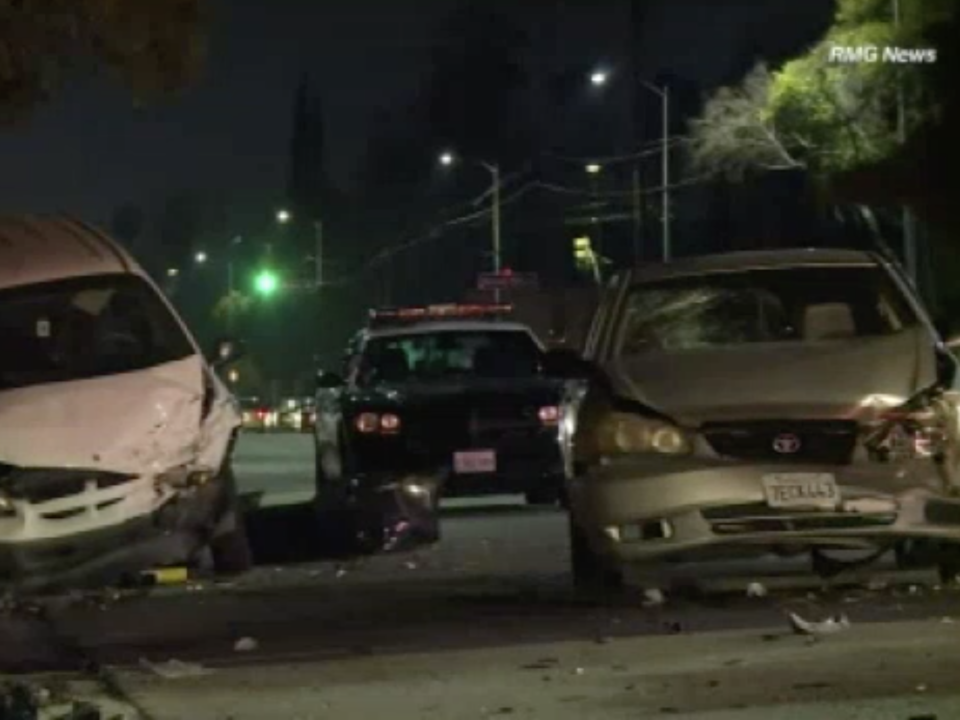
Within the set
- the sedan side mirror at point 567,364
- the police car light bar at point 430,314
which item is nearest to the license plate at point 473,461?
the police car light bar at point 430,314

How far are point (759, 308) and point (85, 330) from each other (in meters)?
3.74

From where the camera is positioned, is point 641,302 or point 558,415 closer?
point 641,302

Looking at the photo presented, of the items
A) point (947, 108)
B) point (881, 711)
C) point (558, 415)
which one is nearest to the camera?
point (881, 711)

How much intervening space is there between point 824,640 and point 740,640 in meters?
0.35

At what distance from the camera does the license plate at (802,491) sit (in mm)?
9727

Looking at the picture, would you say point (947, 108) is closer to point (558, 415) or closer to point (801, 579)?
point (558, 415)

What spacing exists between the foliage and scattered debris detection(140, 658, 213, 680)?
75.2 feet

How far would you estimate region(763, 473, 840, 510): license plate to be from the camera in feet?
31.9

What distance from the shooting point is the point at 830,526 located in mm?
9781

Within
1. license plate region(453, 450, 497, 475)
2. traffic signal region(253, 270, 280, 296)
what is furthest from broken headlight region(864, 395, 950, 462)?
traffic signal region(253, 270, 280, 296)

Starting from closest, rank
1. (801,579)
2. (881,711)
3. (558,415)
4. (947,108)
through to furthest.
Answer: (881,711), (801,579), (558,415), (947,108)

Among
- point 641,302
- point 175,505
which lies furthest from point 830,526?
point 175,505

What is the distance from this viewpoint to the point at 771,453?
32.4 ft

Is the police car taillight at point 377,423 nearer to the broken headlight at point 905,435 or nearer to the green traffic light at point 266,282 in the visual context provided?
the broken headlight at point 905,435
